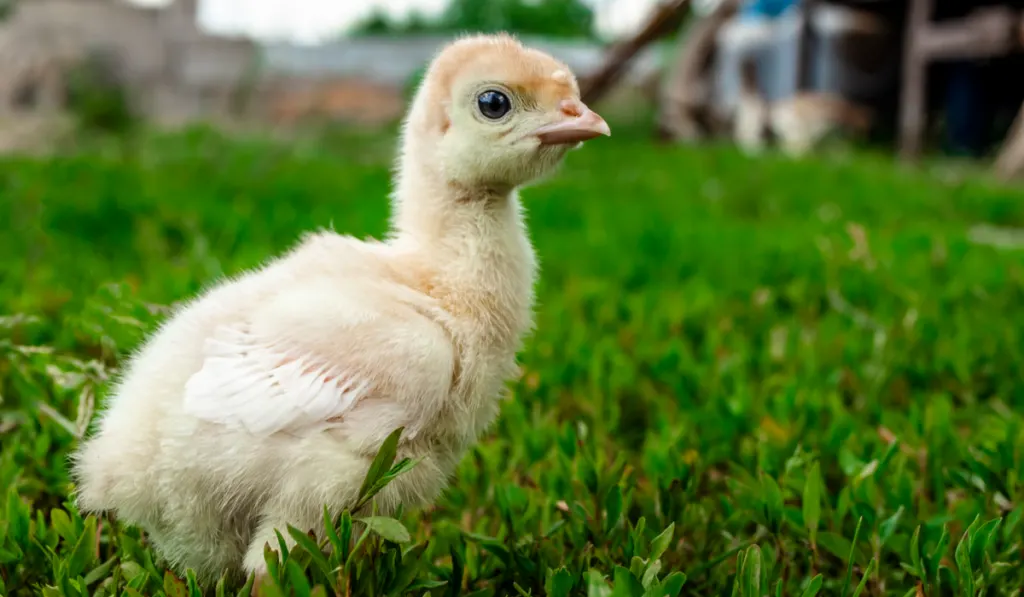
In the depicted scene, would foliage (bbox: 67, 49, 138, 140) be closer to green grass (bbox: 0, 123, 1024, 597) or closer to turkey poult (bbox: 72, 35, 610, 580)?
green grass (bbox: 0, 123, 1024, 597)

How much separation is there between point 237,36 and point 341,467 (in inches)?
653

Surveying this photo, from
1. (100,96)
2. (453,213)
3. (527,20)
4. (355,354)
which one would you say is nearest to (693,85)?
(527,20)

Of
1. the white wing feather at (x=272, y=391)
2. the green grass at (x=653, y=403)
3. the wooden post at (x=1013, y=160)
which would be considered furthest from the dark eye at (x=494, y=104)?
the wooden post at (x=1013, y=160)

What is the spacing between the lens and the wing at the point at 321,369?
1440 millimetres

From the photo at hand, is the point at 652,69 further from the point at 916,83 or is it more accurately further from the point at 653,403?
the point at 653,403

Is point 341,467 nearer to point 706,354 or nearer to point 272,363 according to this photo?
point 272,363

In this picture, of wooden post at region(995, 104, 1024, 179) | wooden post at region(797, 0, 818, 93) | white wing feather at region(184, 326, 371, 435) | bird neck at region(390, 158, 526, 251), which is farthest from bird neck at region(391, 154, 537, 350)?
wooden post at region(797, 0, 818, 93)

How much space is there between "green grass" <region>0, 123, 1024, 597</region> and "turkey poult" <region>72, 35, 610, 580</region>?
0.13 meters

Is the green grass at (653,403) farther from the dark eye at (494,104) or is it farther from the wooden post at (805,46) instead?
the wooden post at (805,46)

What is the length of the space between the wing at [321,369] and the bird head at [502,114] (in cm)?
34

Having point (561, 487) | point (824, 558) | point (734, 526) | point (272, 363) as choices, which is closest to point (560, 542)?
point (561, 487)

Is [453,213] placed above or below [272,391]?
above

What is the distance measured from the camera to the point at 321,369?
1.47 m

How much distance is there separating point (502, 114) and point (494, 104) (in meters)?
0.02
